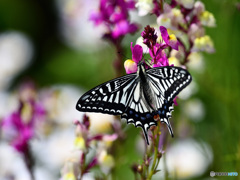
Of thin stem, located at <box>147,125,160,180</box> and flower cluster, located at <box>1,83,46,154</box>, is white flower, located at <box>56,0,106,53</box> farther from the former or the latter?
thin stem, located at <box>147,125,160,180</box>

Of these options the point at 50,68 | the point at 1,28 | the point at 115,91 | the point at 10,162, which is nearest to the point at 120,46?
the point at 115,91

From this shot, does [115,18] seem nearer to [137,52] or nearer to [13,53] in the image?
[137,52]

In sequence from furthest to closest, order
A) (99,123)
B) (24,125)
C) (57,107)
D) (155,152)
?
1. (99,123)
2. (57,107)
3. (24,125)
4. (155,152)

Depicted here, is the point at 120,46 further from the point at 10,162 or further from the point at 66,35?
the point at 66,35

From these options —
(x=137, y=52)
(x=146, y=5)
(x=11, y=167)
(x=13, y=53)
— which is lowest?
(x=11, y=167)

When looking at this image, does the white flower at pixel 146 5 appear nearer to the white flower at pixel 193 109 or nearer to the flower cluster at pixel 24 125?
the flower cluster at pixel 24 125

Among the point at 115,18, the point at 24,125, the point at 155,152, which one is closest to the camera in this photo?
the point at 155,152

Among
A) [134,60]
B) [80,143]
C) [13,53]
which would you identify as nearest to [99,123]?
[80,143]
